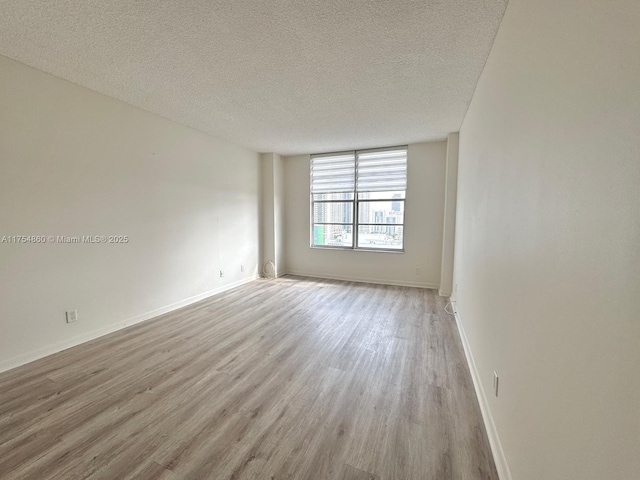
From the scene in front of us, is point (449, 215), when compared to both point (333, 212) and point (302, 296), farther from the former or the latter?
point (302, 296)

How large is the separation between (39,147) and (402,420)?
146 inches

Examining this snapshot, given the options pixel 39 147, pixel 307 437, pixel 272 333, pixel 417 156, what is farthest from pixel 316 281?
pixel 39 147

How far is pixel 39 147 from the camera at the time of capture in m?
2.42

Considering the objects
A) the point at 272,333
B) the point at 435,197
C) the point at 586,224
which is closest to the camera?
the point at 586,224

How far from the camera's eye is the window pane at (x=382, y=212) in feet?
16.8

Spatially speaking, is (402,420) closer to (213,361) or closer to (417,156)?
(213,361)

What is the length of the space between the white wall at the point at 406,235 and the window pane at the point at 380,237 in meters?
0.17

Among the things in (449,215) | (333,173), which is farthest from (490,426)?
(333,173)

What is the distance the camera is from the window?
5.09 meters

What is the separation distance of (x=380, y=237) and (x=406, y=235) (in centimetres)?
51

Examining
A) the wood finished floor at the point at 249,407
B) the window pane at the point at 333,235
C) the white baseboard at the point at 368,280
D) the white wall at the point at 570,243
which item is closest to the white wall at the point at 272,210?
the white baseboard at the point at 368,280

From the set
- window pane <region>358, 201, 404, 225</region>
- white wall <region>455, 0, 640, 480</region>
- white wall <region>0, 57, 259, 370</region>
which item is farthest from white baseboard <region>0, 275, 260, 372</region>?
white wall <region>455, 0, 640, 480</region>

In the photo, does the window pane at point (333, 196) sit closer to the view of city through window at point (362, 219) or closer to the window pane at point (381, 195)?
the view of city through window at point (362, 219)

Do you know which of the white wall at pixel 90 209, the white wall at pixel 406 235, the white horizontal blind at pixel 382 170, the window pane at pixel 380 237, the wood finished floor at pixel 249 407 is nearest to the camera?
the wood finished floor at pixel 249 407
